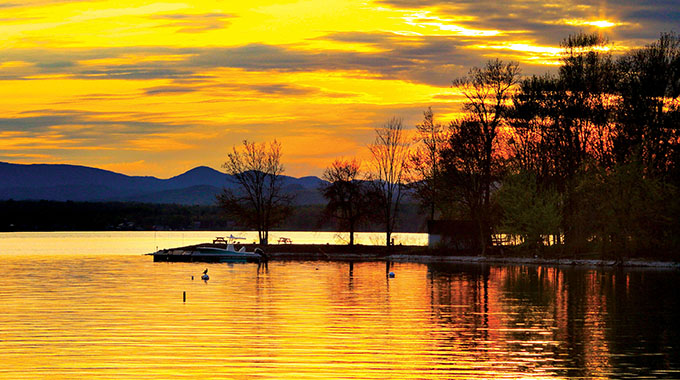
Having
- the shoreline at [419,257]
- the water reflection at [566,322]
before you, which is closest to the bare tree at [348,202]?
the shoreline at [419,257]

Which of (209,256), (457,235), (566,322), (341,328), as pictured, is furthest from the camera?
(209,256)

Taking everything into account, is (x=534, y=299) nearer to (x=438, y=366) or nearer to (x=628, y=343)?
(x=628, y=343)

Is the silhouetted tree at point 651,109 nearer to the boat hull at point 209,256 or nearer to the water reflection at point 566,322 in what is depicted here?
the water reflection at point 566,322

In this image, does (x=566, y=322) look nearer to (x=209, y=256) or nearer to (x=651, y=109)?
(x=651, y=109)

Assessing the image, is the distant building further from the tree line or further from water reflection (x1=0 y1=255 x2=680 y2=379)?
water reflection (x1=0 y1=255 x2=680 y2=379)

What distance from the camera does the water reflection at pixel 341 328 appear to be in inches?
1088

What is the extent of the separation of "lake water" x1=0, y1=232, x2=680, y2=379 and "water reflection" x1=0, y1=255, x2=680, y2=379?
0.08 meters

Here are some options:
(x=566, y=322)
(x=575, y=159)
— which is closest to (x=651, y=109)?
(x=575, y=159)

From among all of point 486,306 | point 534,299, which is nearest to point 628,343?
point 486,306

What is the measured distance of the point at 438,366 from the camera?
2805 centimetres

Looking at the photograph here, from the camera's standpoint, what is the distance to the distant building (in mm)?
103506

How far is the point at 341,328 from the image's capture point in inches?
1475

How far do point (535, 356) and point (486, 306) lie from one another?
18095mm

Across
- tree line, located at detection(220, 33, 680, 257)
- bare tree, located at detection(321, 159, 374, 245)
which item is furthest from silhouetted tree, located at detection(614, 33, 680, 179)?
bare tree, located at detection(321, 159, 374, 245)
